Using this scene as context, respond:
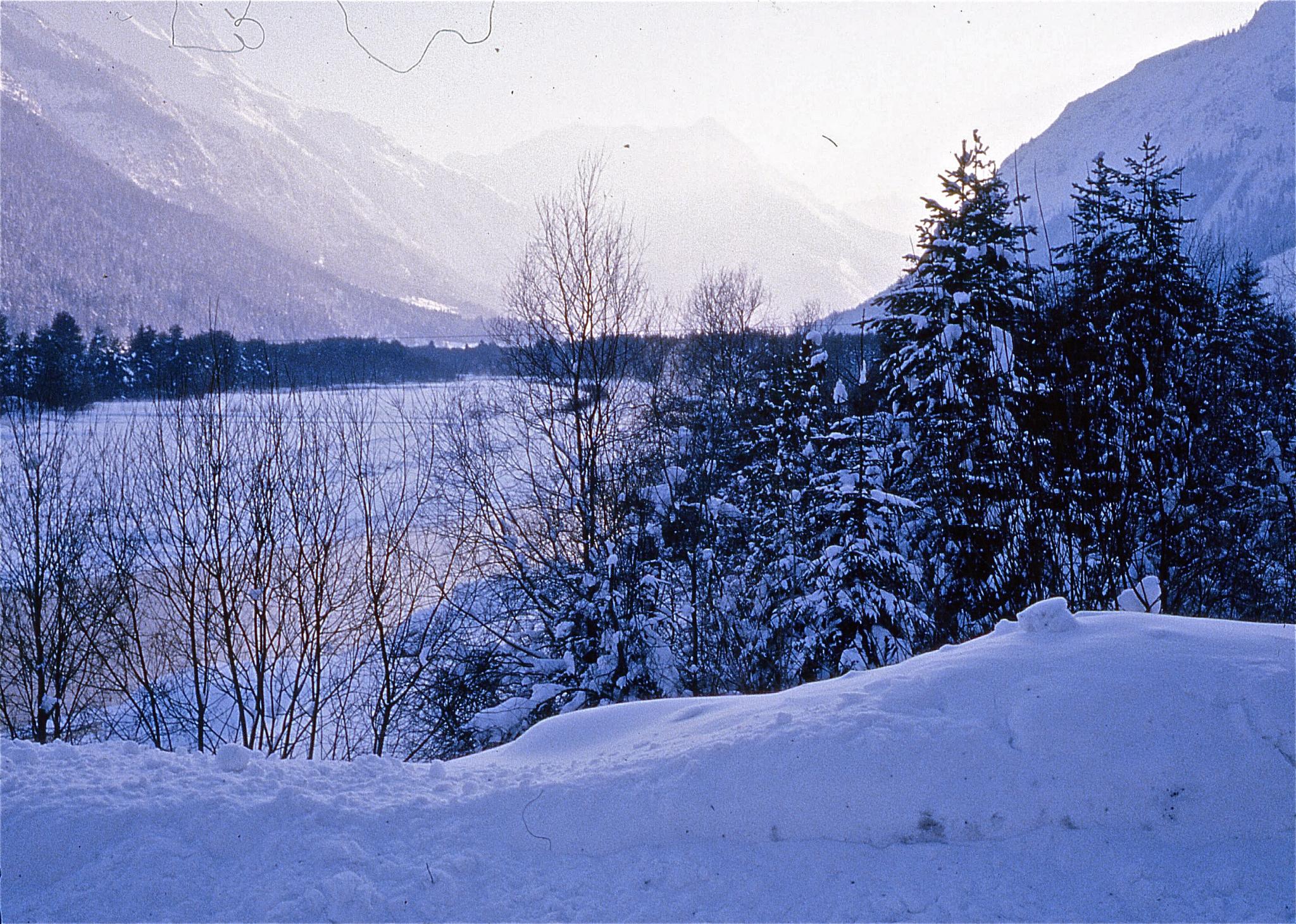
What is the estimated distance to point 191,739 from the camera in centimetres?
1246

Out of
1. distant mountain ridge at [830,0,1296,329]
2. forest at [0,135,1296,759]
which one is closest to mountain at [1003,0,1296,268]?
distant mountain ridge at [830,0,1296,329]

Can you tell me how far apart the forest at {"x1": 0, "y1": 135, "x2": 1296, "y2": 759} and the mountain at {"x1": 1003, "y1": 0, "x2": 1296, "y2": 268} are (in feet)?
276

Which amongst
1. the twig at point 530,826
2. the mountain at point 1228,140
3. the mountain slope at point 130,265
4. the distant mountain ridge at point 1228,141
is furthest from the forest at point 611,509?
the mountain slope at point 130,265

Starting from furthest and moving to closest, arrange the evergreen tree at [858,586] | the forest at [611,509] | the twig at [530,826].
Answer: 1. the evergreen tree at [858,586]
2. the forest at [611,509]
3. the twig at [530,826]

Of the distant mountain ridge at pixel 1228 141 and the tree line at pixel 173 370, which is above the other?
the distant mountain ridge at pixel 1228 141

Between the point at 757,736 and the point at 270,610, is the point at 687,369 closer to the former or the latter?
the point at 270,610

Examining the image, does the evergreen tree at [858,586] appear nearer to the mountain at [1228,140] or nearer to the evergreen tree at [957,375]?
the evergreen tree at [957,375]

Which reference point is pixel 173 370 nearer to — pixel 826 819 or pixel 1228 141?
pixel 826 819

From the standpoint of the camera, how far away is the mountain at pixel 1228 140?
Result: 378 ft

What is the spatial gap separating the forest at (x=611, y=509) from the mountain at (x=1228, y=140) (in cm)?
8404

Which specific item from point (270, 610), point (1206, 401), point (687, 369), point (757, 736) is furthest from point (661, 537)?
point (687, 369)

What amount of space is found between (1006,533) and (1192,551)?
9.56ft

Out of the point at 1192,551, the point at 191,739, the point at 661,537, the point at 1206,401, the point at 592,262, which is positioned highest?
the point at 592,262

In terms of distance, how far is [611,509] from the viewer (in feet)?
50.5
